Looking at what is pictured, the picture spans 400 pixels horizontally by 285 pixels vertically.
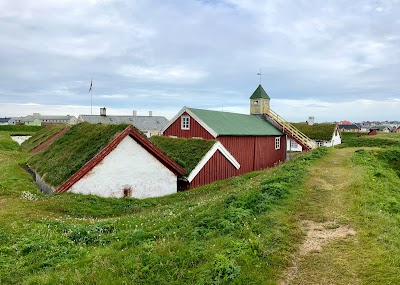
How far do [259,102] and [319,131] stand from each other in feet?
56.3

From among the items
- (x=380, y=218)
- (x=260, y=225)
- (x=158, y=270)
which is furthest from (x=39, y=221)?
(x=380, y=218)

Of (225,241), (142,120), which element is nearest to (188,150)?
(225,241)

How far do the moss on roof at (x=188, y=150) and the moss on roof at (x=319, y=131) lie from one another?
31605mm

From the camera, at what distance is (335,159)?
1994 centimetres

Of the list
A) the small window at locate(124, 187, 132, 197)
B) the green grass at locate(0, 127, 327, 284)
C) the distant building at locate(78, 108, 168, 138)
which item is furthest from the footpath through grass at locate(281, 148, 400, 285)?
the distant building at locate(78, 108, 168, 138)

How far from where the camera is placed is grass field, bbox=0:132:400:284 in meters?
6.55

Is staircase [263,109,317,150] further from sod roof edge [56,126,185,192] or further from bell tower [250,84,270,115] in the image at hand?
sod roof edge [56,126,185,192]

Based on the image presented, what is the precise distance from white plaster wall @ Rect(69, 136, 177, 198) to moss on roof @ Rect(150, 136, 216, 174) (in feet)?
6.62

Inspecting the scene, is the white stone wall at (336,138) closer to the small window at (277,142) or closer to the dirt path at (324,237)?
the small window at (277,142)

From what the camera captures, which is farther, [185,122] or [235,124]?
[235,124]

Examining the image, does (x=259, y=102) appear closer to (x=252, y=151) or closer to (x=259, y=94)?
(x=259, y=94)

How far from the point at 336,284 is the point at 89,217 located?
9552mm

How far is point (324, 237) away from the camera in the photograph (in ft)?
26.5

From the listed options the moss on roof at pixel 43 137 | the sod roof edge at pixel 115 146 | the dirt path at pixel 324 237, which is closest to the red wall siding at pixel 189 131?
the sod roof edge at pixel 115 146
